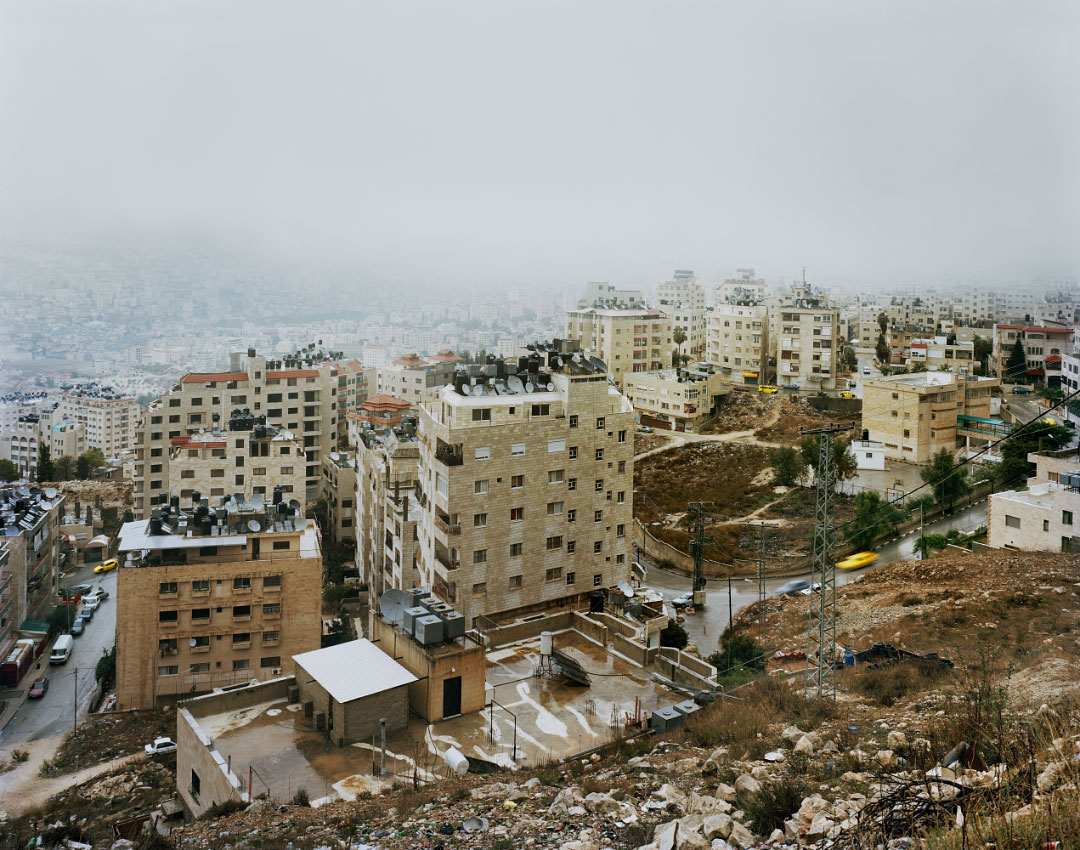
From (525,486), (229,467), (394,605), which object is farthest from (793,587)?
(229,467)

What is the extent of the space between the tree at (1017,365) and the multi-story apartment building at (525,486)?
10978mm

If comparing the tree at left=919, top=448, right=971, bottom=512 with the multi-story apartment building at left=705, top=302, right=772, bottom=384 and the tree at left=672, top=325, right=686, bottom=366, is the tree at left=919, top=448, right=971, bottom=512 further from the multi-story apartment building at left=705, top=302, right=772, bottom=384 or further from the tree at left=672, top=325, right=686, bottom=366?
the tree at left=672, top=325, right=686, bottom=366

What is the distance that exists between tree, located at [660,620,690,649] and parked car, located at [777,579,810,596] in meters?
1.68

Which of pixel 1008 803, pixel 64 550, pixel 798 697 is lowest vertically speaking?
pixel 64 550

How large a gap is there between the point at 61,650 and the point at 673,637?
22.0 ft

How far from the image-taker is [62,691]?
862cm

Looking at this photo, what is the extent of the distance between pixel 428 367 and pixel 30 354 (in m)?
11.2

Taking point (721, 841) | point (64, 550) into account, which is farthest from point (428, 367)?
point (721, 841)

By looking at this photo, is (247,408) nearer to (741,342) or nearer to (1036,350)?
(741,342)

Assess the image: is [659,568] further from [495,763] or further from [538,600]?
[495,763]

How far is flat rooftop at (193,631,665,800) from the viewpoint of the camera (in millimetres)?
3664

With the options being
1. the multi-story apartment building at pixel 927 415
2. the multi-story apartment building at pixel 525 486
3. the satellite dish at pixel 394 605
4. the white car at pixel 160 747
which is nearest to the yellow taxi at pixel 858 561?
the multi-story apartment building at pixel 525 486

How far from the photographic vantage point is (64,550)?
13188 millimetres

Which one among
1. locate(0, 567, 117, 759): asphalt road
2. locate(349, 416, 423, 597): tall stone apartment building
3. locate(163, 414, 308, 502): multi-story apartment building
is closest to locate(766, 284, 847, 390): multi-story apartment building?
locate(349, 416, 423, 597): tall stone apartment building
